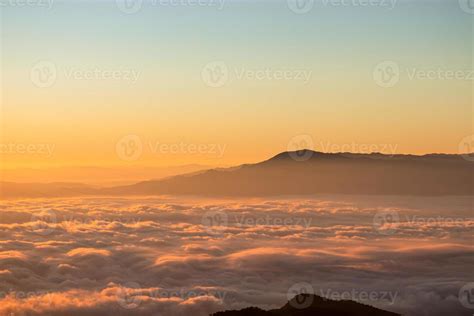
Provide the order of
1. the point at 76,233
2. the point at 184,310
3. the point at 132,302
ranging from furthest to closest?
the point at 76,233 < the point at 132,302 < the point at 184,310

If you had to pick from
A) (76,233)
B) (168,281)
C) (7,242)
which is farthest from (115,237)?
(168,281)

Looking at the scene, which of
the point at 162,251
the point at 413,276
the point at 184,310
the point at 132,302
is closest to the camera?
the point at 184,310

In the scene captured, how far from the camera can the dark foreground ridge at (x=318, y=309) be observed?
401ft

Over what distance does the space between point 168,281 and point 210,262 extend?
78.2 feet

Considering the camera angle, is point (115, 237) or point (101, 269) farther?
point (115, 237)

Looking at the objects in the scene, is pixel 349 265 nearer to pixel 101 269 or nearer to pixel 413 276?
pixel 413 276

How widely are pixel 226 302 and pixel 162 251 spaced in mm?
42428

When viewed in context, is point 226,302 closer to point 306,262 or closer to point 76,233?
point 306,262

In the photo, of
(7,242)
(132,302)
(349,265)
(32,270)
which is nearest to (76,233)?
(7,242)

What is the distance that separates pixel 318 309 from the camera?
13125 cm

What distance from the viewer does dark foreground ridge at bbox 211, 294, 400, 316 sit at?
4813 inches

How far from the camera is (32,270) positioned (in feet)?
487

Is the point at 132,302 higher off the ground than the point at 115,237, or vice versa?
the point at 115,237

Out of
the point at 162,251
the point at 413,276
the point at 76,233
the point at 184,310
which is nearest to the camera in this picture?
the point at 184,310
